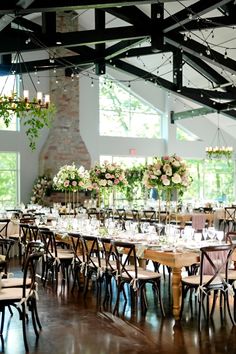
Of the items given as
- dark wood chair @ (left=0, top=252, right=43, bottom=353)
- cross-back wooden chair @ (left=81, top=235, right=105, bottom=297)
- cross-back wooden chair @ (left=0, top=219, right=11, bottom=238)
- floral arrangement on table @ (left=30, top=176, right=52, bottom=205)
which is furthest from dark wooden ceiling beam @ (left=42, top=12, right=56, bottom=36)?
floral arrangement on table @ (left=30, top=176, right=52, bottom=205)

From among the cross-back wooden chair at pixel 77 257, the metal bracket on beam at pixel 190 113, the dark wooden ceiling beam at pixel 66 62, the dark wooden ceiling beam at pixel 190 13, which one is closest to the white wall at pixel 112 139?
the metal bracket on beam at pixel 190 113

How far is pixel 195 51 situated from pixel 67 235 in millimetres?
5642

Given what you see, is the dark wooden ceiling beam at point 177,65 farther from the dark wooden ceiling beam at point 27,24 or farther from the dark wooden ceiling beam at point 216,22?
the dark wooden ceiling beam at point 27,24

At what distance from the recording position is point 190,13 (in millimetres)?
8695

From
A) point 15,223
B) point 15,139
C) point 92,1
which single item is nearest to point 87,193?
point 15,139

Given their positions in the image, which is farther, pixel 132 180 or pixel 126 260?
pixel 132 180

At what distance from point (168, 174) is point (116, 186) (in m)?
2.66

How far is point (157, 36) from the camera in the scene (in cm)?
977

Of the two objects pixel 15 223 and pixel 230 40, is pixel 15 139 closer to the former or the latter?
pixel 15 223

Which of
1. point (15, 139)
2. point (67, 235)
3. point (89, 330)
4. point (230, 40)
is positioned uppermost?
point (230, 40)

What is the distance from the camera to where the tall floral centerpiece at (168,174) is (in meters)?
6.93

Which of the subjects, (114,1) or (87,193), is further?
(87,193)

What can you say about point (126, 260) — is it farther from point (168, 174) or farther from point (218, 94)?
point (218, 94)

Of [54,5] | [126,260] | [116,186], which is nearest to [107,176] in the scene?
[116,186]
